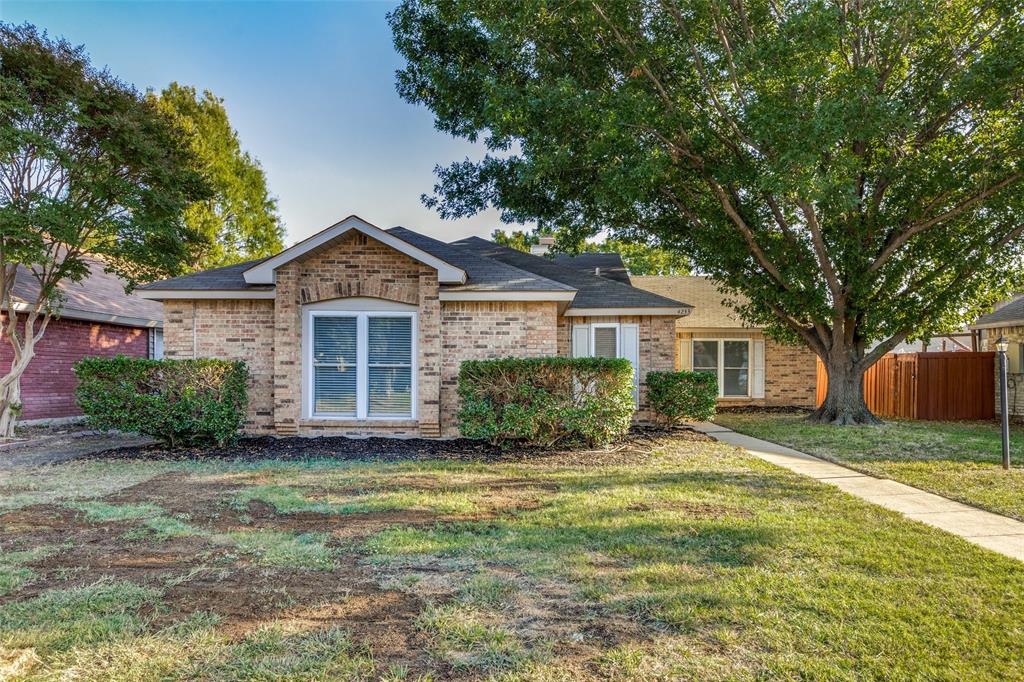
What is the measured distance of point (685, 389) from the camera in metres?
12.9

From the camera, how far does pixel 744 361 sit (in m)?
18.7

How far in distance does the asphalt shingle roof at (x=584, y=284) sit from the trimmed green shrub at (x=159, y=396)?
719cm

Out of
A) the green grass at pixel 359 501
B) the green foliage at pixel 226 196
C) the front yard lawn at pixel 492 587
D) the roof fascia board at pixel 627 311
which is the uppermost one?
the green foliage at pixel 226 196

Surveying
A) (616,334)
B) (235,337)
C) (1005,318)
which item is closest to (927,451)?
(616,334)

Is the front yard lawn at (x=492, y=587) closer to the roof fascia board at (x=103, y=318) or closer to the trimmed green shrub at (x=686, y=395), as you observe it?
the trimmed green shrub at (x=686, y=395)

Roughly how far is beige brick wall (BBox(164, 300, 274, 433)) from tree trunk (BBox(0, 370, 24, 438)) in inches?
157

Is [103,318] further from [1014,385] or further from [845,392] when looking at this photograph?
[1014,385]

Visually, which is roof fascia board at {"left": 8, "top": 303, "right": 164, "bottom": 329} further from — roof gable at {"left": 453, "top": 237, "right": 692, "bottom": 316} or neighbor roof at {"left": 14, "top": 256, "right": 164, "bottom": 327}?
roof gable at {"left": 453, "top": 237, "right": 692, "bottom": 316}

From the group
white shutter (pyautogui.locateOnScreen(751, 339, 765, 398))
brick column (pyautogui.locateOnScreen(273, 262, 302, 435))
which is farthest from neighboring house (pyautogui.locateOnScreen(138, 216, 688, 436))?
white shutter (pyautogui.locateOnScreen(751, 339, 765, 398))

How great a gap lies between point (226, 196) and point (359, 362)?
14.5m

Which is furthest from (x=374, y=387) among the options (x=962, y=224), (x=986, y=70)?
(x=962, y=224)

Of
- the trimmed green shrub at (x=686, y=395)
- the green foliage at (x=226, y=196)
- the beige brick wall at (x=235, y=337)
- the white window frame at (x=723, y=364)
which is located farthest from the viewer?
the green foliage at (x=226, y=196)

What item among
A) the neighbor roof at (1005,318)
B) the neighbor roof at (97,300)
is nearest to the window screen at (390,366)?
the neighbor roof at (97,300)

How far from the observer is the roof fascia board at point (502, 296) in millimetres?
10555
